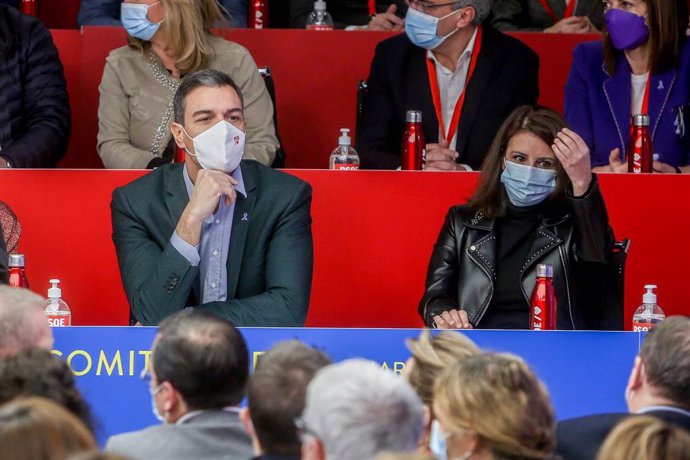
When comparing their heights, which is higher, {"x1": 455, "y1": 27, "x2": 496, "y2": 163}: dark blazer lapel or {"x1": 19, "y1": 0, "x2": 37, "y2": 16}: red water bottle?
{"x1": 19, "y1": 0, "x2": 37, "y2": 16}: red water bottle

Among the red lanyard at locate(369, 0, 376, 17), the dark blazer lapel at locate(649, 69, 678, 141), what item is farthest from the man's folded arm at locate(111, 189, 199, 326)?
the red lanyard at locate(369, 0, 376, 17)

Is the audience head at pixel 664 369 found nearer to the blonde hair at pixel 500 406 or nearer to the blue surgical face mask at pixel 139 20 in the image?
the blonde hair at pixel 500 406

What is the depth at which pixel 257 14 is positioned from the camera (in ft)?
24.6

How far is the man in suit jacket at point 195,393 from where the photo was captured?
11.0ft

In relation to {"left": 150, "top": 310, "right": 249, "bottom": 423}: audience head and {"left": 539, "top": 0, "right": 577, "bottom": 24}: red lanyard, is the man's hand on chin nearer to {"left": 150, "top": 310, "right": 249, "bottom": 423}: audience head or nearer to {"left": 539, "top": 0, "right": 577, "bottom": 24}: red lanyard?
{"left": 150, "top": 310, "right": 249, "bottom": 423}: audience head

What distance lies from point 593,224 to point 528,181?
0.30 meters

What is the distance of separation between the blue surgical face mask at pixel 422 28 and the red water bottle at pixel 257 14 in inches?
41.7

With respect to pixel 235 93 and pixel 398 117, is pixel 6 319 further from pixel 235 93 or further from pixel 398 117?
pixel 398 117

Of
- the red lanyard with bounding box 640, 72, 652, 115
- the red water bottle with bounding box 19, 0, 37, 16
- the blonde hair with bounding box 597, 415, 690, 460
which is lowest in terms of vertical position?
the blonde hair with bounding box 597, 415, 690, 460

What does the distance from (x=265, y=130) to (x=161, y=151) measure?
44cm

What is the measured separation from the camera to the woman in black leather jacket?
5383mm

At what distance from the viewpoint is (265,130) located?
6297mm

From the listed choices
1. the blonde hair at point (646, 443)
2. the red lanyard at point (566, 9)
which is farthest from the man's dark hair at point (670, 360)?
the red lanyard at point (566, 9)

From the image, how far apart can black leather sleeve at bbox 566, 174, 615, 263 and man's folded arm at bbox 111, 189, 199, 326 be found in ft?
4.30
